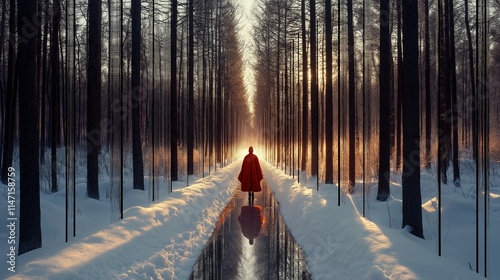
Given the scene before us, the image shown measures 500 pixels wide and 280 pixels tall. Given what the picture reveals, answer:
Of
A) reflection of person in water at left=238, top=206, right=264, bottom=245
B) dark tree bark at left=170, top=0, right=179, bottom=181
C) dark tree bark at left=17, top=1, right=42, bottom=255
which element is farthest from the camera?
dark tree bark at left=170, top=0, right=179, bottom=181

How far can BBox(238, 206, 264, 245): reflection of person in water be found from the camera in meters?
10.1

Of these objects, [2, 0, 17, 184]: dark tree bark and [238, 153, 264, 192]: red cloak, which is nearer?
[2, 0, 17, 184]: dark tree bark

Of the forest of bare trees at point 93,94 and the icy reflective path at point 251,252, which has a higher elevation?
the forest of bare trees at point 93,94

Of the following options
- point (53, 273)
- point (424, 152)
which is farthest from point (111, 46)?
point (424, 152)

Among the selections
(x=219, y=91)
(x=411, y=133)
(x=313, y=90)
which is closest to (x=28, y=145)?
(x=411, y=133)

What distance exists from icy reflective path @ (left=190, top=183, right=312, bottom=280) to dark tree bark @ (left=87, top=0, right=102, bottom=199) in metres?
4.44

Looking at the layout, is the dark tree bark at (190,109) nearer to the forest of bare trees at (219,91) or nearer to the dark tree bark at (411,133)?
the forest of bare trees at (219,91)

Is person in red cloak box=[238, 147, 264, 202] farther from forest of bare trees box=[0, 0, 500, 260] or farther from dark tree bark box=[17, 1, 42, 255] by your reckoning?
dark tree bark box=[17, 1, 42, 255]

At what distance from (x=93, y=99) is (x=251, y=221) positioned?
6534mm

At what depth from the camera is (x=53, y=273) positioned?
525cm

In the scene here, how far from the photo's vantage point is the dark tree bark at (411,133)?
9.27 metres

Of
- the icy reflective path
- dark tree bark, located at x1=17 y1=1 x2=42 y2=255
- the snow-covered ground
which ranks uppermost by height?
dark tree bark, located at x1=17 y1=1 x2=42 y2=255

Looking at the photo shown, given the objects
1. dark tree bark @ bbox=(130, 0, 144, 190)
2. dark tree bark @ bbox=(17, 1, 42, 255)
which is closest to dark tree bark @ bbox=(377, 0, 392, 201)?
dark tree bark @ bbox=(130, 0, 144, 190)

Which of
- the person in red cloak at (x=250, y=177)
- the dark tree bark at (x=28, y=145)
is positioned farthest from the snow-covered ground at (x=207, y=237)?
the person in red cloak at (x=250, y=177)
